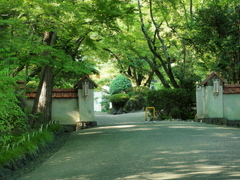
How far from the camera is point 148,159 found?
7699 mm

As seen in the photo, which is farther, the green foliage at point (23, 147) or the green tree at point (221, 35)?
the green tree at point (221, 35)

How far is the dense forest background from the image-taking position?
10.1 m

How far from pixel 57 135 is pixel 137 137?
3.76m

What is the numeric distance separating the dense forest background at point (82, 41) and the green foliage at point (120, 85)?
116 inches

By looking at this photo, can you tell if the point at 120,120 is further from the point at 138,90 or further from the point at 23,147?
the point at 23,147

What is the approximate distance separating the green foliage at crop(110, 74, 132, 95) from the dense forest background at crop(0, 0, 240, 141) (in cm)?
294

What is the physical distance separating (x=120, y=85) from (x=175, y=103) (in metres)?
12.9

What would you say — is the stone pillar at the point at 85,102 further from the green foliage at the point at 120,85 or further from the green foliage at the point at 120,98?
the green foliage at the point at 120,85

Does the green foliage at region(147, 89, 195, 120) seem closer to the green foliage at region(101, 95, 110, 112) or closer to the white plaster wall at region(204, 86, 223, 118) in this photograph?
the white plaster wall at region(204, 86, 223, 118)

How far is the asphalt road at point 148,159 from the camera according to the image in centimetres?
643

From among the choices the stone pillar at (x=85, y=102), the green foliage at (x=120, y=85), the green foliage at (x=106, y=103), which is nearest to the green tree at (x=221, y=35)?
the stone pillar at (x=85, y=102)

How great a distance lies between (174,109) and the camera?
1992 cm

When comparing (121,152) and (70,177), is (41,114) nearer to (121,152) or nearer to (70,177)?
(121,152)

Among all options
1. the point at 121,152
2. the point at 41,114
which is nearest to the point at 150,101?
the point at 41,114
